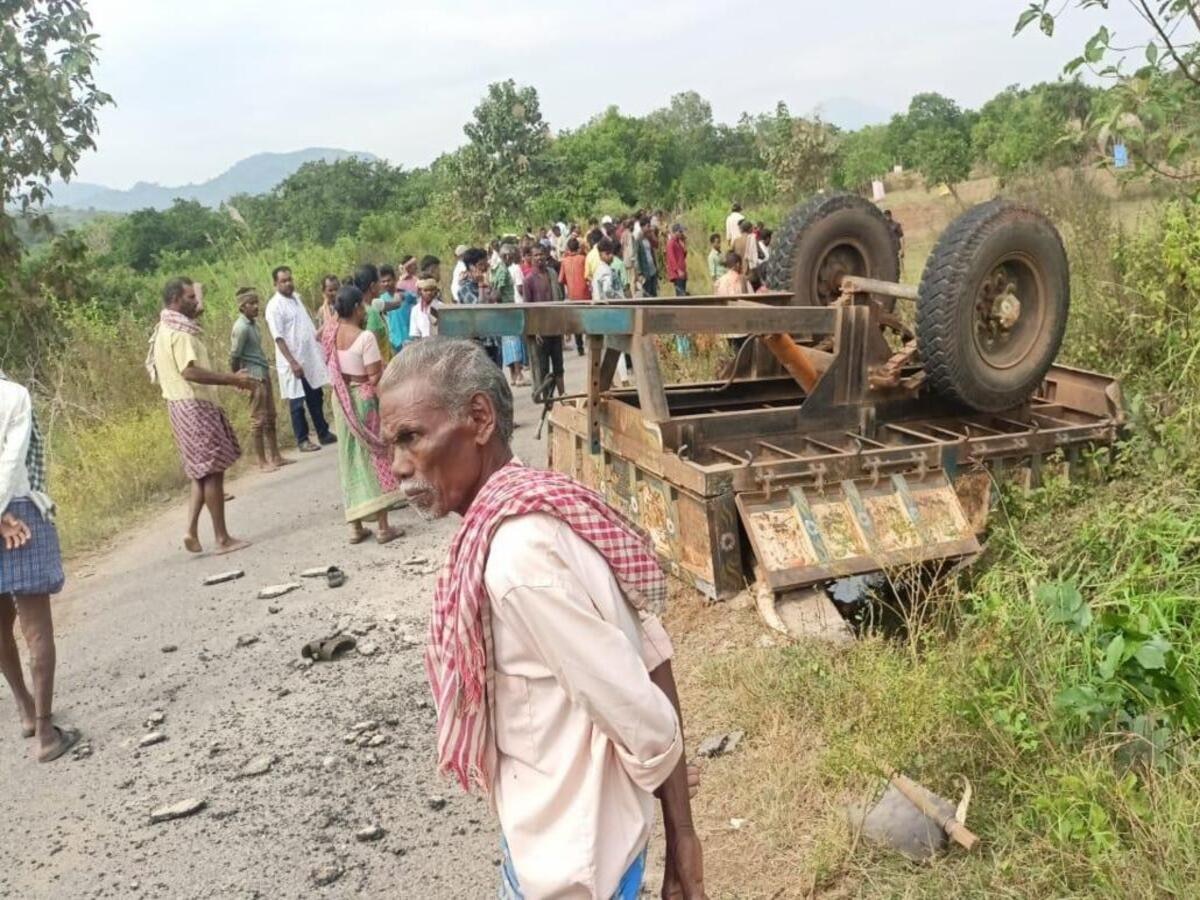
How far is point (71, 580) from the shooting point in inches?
295

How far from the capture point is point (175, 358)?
675cm

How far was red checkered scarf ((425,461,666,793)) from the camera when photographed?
164cm

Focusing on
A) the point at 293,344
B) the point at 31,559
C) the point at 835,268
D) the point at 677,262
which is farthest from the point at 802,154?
the point at 31,559

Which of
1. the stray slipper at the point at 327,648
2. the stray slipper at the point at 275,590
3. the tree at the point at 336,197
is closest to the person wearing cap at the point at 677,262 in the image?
the stray slipper at the point at 275,590

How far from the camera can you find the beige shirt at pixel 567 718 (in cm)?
159

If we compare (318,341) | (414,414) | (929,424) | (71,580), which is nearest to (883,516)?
(929,424)

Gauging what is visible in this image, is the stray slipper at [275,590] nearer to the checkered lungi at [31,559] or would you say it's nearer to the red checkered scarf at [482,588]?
the checkered lungi at [31,559]

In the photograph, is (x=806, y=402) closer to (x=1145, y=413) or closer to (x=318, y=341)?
(x=1145, y=413)

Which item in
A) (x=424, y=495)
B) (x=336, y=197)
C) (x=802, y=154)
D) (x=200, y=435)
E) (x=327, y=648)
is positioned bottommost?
(x=327, y=648)

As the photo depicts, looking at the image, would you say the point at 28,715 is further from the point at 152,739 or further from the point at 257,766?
the point at 257,766

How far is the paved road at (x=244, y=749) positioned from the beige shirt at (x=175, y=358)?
1.19m

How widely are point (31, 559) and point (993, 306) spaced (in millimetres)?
4909

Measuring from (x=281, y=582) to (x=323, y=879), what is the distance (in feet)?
10.7

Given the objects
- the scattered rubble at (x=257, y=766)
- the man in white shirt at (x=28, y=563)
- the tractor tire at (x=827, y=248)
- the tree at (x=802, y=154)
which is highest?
the tree at (x=802, y=154)
